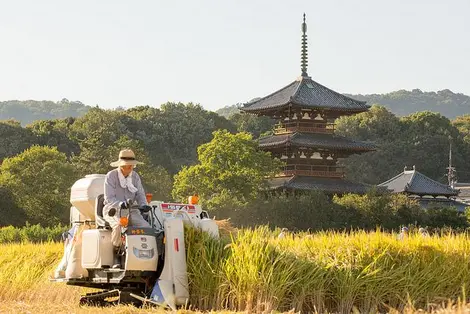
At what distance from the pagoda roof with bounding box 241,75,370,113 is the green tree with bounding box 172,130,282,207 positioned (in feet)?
15.5

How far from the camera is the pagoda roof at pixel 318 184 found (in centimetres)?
5274

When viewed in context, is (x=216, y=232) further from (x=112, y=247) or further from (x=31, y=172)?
(x=31, y=172)

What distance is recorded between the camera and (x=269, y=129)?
96.4 meters

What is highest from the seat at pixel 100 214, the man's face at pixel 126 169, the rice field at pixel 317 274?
the man's face at pixel 126 169

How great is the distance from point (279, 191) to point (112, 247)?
40274mm

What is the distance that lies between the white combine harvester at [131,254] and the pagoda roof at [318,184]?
38.5 m

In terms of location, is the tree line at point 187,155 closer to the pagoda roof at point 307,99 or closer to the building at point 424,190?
the pagoda roof at point 307,99

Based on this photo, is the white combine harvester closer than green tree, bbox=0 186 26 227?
Yes

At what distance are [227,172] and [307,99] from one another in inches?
334

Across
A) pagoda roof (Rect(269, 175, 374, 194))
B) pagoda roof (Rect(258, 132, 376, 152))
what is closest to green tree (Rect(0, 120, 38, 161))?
pagoda roof (Rect(258, 132, 376, 152))

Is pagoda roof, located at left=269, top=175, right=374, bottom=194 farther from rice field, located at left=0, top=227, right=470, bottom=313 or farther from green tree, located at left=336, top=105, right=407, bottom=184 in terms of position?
rice field, located at left=0, top=227, right=470, bottom=313

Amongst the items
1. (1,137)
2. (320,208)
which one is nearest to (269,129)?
(1,137)

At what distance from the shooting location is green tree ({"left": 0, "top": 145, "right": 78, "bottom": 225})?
4884 cm

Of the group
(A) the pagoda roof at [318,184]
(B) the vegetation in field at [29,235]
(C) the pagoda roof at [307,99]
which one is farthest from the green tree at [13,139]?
(B) the vegetation in field at [29,235]
